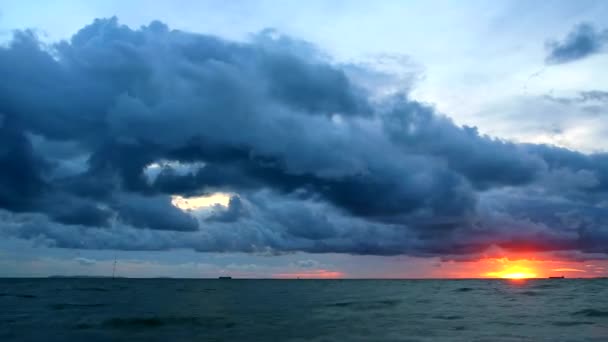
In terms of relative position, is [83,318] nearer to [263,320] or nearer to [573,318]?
[263,320]

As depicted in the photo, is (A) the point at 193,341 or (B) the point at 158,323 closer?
(A) the point at 193,341

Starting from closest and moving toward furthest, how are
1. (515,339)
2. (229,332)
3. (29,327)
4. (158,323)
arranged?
(515,339) < (229,332) < (29,327) < (158,323)

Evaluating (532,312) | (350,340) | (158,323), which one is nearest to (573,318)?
(532,312)

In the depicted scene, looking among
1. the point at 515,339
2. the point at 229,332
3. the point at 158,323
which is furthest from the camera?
the point at 158,323

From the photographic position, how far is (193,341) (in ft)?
153

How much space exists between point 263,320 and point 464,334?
88.0ft

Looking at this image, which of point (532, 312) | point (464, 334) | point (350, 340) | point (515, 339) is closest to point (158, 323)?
point (350, 340)

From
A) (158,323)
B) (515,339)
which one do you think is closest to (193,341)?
(158,323)

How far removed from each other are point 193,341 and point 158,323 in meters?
18.9

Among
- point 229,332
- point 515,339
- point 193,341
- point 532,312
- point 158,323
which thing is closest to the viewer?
point 515,339

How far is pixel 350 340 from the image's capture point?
150ft

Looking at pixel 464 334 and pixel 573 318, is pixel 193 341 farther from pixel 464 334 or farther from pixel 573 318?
pixel 573 318

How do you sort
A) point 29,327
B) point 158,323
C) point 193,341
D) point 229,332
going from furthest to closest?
point 158,323, point 29,327, point 229,332, point 193,341

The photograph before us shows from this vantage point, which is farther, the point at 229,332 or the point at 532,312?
the point at 532,312
